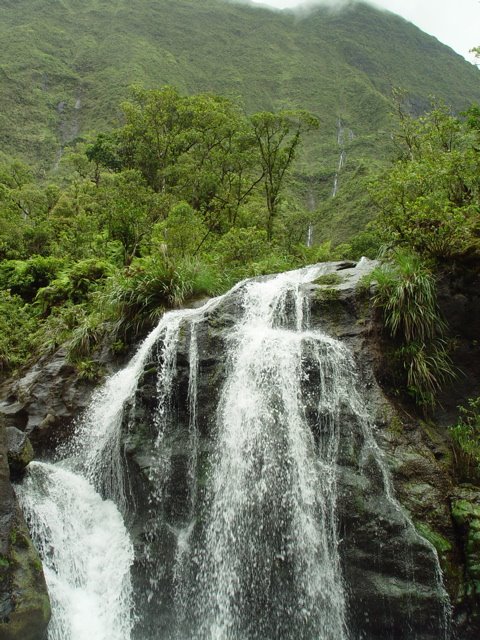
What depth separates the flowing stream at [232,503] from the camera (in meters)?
5.98

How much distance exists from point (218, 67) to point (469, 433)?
312ft

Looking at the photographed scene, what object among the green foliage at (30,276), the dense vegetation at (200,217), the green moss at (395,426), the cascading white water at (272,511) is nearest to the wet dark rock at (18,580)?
the cascading white water at (272,511)

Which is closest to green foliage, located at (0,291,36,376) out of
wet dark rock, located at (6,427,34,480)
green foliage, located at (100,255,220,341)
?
green foliage, located at (100,255,220,341)

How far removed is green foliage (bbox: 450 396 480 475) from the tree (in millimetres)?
12094

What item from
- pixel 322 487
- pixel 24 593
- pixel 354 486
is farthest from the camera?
pixel 322 487

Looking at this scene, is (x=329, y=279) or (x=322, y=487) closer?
(x=322, y=487)

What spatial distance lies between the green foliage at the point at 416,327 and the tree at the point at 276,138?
35.5 feet

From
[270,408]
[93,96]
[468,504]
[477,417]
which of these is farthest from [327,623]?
[93,96]

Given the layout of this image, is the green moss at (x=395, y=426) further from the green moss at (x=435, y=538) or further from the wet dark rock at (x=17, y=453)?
the wet dark rock at (x=17, y=453)

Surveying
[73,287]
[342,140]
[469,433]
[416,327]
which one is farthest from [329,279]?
[342,140]

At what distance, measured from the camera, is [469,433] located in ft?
22.7

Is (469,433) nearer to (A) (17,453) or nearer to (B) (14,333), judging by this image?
(A) (17,453)

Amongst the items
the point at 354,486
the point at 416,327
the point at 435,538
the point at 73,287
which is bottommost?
the point at 435,538

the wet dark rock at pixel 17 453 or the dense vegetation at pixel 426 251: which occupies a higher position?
the dense vegetation at pixel 426 251
